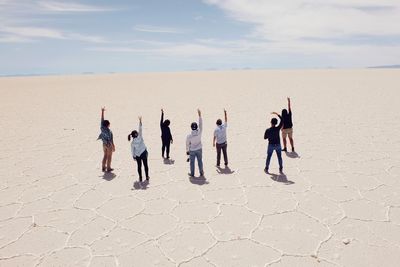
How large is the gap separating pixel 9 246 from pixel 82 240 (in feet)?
3.85

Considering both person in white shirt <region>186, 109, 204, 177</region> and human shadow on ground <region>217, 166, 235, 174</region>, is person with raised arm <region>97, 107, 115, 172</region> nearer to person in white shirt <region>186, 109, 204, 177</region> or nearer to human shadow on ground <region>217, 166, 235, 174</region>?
person in white shirt <region>186, 109, 204, 177</region>

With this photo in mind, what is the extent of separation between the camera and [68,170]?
29.6 feet

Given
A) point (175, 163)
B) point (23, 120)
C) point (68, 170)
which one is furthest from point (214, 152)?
point (23, 120)

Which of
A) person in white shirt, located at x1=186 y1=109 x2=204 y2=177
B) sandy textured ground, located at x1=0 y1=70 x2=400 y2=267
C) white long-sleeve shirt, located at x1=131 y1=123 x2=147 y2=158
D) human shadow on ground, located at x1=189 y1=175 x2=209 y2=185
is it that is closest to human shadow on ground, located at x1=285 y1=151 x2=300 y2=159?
sandy textured ground, located at x1=0 y1=70 x2=400 y2=267

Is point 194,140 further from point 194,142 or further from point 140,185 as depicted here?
point 140,185

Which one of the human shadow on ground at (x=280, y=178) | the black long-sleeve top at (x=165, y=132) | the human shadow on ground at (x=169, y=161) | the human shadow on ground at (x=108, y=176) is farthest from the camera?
the human shadow on ground at (x=169, y=161)

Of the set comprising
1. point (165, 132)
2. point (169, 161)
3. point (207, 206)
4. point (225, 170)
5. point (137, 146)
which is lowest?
point (207, 206)

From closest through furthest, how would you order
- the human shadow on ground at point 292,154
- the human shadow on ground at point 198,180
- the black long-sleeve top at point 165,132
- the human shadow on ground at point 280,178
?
the human shadow on ground at point 280,178, the human shadow on ground at point 198,180, the black long-sleeve top at point 165,132, the human shadow on ground at point 292,154

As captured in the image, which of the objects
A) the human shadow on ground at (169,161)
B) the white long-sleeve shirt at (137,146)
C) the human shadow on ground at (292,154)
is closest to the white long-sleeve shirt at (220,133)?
the human shadow on ground at (169,161)

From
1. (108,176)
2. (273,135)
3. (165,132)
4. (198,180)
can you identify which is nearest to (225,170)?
(198,180)

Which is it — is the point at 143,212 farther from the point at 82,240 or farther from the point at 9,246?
the point at 9,246

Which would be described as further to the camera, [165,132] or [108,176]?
[165,132]

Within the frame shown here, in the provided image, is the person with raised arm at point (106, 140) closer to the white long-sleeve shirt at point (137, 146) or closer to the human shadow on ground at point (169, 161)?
the white long-sleeve shirt at point (137, 146)

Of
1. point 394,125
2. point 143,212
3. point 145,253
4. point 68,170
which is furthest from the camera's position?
point 394,125
